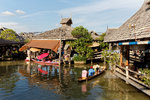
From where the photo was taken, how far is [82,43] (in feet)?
78.7

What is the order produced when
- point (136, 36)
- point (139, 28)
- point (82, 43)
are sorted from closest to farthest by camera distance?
1. point (136, 36)
2. point (139, 28)
3. point (82, 43)

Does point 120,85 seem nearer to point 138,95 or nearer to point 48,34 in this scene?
point 138,95

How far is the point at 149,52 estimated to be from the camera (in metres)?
12.9

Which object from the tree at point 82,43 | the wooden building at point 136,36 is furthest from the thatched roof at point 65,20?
the wooden building at point 136,36

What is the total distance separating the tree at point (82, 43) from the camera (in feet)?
77.9

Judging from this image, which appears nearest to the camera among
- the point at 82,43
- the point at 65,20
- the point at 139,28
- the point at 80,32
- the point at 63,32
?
the point at 139,28

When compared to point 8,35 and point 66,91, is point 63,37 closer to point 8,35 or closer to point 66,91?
point 8,35

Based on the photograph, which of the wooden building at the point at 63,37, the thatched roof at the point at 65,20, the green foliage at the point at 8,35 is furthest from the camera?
the thatched roof at the point at 65,20

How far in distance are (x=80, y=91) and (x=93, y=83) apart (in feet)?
7.56

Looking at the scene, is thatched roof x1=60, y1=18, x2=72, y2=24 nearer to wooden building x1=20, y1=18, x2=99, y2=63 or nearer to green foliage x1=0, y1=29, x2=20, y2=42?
wooden building x1=20, y1=18, x2=99, y2=63

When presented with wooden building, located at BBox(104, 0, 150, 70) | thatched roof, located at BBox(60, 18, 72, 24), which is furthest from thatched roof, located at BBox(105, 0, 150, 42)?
thatched roof, located at BBox(60, 18, 72, 24)

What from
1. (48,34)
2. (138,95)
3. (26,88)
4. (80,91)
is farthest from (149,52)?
(48,34)

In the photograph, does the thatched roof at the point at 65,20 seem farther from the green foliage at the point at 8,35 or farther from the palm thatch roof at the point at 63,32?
the green foliage at the point at 8,35

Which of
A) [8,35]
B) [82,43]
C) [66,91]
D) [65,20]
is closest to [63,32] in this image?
[65,20]
